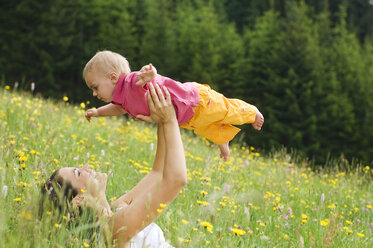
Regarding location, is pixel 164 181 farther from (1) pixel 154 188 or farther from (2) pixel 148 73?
(2) pixel 148 73

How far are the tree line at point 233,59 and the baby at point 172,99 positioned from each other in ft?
71.6

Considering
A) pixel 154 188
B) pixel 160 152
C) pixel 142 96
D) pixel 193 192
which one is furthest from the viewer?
pixel 193 192

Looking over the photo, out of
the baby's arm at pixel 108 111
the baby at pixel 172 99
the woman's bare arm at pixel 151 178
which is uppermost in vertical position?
the baby at pixel 172 99

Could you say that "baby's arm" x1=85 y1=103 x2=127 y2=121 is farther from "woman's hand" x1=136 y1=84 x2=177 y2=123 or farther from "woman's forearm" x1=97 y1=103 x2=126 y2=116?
"woman's hand" x1=136 y1=84 x2=177 y2=123

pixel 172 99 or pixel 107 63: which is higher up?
pixel 107 63

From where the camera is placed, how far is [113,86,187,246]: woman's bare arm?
215cm

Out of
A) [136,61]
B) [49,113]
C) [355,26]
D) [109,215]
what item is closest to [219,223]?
[109,215]

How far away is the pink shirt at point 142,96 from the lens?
2.65 metres

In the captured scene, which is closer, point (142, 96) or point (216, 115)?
point (142, 96)

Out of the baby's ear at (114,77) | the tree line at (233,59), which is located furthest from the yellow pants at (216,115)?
the tree line at (233,59)

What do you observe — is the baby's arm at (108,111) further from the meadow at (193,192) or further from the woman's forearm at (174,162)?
Result: the woman's forearm at (174,162)

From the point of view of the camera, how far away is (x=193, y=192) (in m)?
A: 3.88

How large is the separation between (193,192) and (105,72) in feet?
5.41

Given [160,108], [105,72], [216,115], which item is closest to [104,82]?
[105,72]
